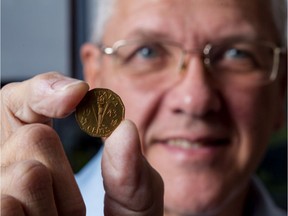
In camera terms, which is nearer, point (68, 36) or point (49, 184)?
point (49, 184)

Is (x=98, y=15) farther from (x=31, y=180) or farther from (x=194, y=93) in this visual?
(x=31, y=180)

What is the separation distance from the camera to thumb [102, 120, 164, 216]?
0.40m

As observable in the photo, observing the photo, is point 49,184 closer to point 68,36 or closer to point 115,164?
point 115,164

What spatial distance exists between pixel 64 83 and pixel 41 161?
0.07 m

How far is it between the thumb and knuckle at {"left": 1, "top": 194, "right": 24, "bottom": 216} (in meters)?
0.08

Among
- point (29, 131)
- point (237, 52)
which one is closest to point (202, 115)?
point (237, 52)

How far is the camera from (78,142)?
109cm

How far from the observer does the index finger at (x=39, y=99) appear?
0.42m

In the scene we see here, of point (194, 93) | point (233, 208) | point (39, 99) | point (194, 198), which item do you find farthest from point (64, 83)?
A: point (233, 208)

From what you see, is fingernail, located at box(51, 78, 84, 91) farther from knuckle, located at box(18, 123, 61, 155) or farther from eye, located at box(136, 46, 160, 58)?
eye, located at box(136, 46, 160, 58)

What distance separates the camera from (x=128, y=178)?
41cm

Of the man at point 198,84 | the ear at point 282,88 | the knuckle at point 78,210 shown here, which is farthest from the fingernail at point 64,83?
the ear at point 282,88

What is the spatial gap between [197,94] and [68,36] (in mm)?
401

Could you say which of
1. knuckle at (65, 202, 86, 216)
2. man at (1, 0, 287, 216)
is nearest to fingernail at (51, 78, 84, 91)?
knuckle at (65, 202, 86, 216)
